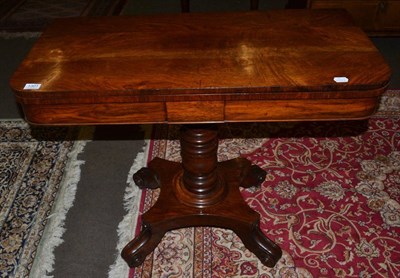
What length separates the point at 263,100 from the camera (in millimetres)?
1018

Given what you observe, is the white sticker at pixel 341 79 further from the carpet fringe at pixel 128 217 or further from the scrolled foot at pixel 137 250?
the carpet fringe at pixel 128 217

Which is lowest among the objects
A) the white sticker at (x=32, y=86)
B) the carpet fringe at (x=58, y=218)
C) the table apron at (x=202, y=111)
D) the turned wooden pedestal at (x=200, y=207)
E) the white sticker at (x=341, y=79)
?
the carpet fringe at (x=58, y=218)

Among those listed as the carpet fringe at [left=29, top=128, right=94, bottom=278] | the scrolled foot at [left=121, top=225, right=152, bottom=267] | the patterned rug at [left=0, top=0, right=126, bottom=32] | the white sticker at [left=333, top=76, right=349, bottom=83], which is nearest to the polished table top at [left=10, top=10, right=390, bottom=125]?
the white sticker at [left=333, top=76, right=349, bottom=83]

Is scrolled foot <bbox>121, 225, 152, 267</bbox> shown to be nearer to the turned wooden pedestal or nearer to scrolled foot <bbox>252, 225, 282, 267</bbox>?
the turned wooden pedestal

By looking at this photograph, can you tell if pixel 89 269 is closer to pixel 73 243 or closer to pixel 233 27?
pixel 73 243

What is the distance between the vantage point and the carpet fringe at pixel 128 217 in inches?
57.1

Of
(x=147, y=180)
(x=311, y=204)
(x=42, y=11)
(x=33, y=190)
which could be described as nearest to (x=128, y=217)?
(x=147, y=180)

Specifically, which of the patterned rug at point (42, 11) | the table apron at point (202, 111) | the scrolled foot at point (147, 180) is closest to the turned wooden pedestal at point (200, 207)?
the scrolled foot at point (147, 180)

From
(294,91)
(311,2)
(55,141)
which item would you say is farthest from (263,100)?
(311,2)

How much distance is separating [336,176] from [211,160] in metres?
0.70

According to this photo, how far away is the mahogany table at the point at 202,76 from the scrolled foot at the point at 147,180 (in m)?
0.28

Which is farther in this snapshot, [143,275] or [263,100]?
[143,275]

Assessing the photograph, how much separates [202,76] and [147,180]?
0.81 metres

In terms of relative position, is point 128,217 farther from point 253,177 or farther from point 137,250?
point 253,177
